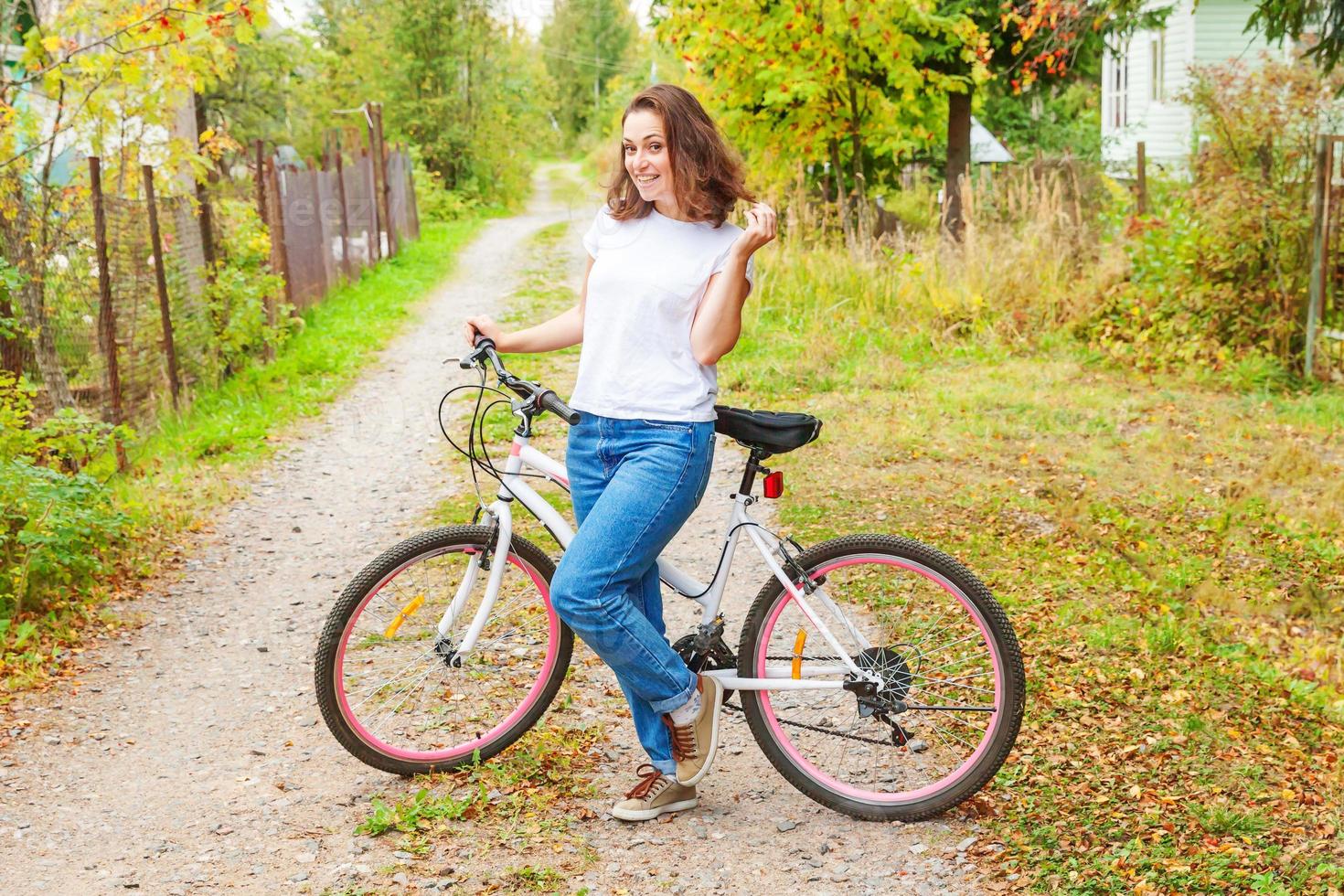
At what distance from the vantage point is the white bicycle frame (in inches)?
140

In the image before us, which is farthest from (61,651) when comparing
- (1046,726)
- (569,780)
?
(1046,726)

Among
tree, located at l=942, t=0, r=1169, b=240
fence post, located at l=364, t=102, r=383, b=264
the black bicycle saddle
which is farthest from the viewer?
fence post, located at l=364, t=102, r=383, b=264

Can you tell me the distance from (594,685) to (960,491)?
293 centimetres

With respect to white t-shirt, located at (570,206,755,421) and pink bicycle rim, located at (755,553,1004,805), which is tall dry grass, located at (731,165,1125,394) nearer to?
pink bicycle rim, located at (755,553,1004,805)

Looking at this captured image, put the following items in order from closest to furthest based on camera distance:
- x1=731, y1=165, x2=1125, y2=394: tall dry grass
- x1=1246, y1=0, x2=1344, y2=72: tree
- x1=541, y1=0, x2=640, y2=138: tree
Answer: x1=1246, y1=0, x2=1344, y2=72: tree, x1=731, y1=165, x2=1125, y2=394: tall dry grass, x1=541, y1=0, x2=640, y2=138: tree

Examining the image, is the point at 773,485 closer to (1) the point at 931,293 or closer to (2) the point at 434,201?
(1) the point at 931,293

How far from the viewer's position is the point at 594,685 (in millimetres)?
4746

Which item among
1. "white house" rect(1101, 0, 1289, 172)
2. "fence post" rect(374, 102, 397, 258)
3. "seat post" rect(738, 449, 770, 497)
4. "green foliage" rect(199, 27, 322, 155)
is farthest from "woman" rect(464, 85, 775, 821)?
"white house" rect(1101, 0, 1289, 172)

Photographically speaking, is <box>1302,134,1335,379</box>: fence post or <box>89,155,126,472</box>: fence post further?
<box>1302,134,1335,379</box>: fence post

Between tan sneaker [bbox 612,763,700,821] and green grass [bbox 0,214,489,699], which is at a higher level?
green grass [bbox 0,214,489,699]

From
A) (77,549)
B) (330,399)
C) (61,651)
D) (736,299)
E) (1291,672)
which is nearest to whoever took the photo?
(736,299)

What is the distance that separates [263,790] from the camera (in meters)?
3.98

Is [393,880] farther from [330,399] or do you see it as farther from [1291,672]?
[330,399]

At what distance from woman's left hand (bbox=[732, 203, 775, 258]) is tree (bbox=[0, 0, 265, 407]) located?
4826 millimetres
